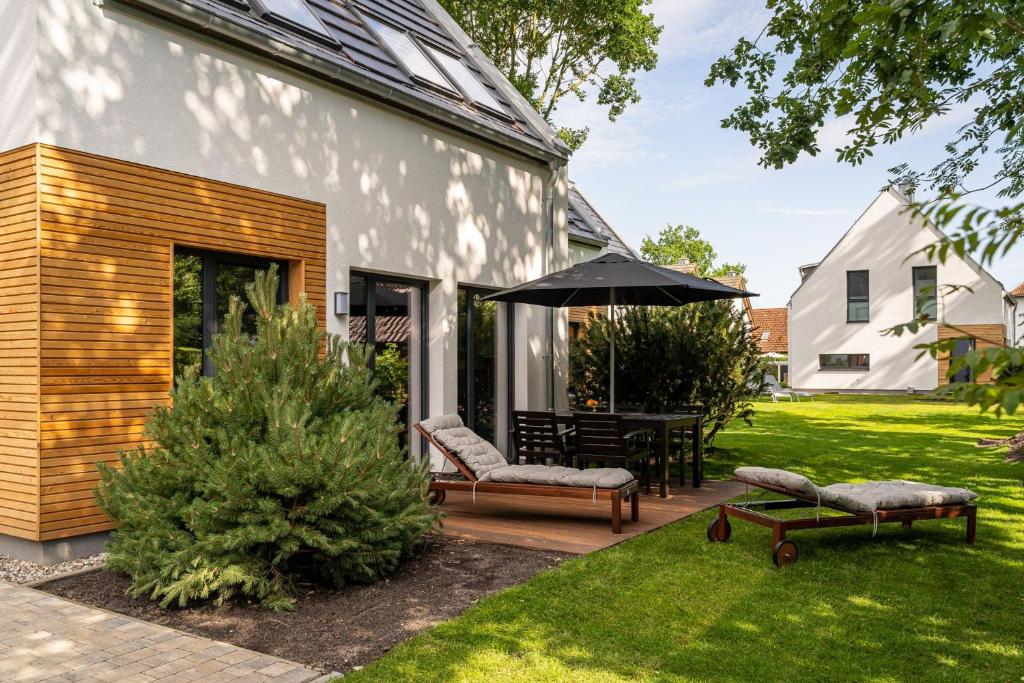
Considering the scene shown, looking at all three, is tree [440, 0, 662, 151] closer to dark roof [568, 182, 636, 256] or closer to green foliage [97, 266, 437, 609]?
dark roof [568, 182, 636, 256]

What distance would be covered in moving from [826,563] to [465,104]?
25.0ft

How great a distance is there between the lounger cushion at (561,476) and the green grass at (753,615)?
627 mm

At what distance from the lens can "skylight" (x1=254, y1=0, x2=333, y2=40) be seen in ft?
26.5

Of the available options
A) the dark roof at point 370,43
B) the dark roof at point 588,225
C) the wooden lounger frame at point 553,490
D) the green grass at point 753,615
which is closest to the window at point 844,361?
the dark roof at point 588,225

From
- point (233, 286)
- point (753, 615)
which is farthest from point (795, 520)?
point (233, 286)

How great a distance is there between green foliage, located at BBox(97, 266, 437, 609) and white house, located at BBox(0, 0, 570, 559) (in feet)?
3.12

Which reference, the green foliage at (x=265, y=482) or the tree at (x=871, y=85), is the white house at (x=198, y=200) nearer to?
the green foliage at (x=265, y=482)

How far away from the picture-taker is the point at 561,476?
23.7ft

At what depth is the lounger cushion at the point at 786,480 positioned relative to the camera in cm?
600

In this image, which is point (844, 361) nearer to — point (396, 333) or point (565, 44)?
point (565, 44)

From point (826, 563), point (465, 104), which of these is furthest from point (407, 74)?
point (826, 563)

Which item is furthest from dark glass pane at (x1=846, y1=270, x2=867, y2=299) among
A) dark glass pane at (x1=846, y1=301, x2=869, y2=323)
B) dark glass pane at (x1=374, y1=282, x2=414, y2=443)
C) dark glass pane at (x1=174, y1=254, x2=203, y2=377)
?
dark glass pane at (x1=174, y1=254, x2=203, y2=377)

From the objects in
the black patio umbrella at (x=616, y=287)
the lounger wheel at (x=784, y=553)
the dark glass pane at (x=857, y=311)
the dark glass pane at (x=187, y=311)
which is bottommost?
the lounger wheel at (x=784, y=553)

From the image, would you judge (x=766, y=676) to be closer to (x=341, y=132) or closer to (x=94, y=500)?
(x=94, y=500)
